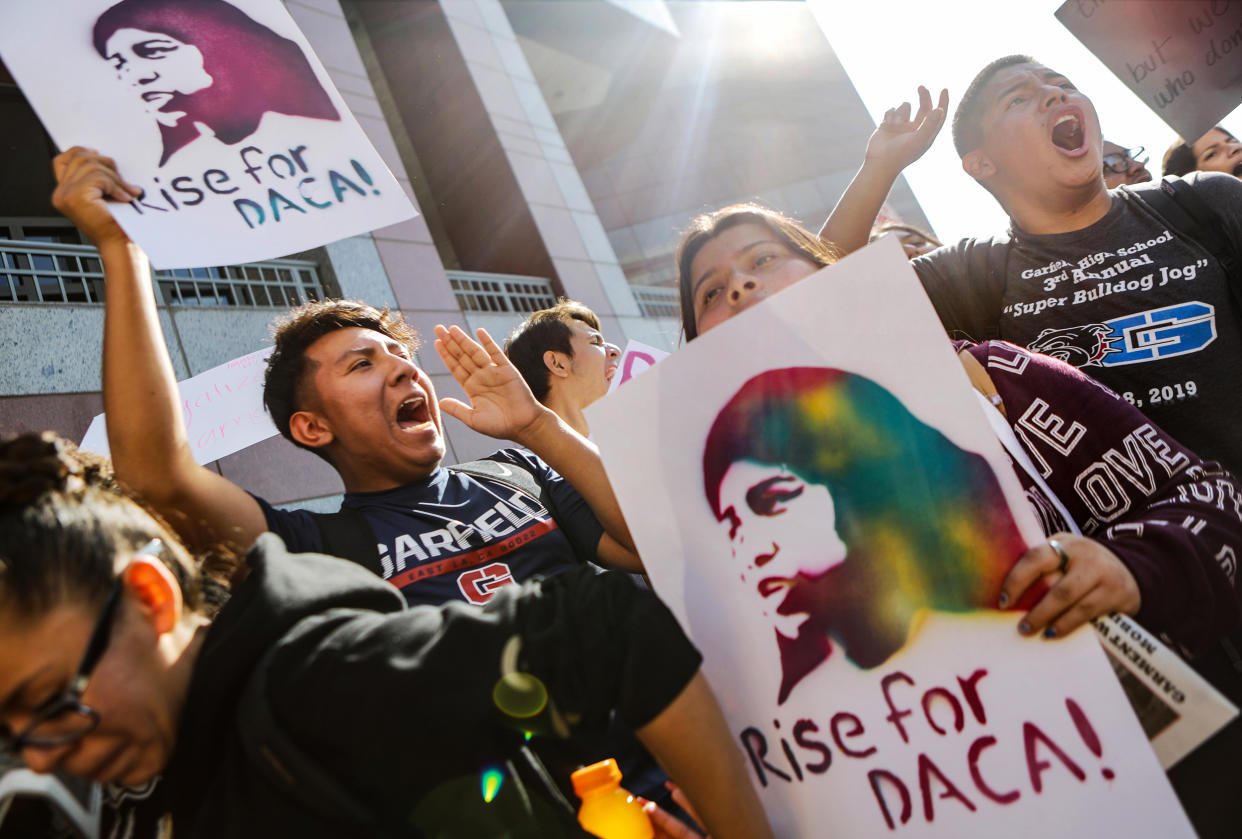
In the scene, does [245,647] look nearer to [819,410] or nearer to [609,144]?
[819,410]

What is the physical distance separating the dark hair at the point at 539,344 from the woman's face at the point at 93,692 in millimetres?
2204

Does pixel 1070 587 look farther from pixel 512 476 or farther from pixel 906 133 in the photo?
pixel 906 133

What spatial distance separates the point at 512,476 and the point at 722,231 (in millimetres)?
802

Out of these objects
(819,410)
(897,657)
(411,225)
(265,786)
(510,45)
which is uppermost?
(510,45)

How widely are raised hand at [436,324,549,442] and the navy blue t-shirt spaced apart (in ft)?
0.75

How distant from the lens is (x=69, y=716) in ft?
2.75

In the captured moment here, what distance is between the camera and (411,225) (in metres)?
6.99

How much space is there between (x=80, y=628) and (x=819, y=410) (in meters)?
0.95

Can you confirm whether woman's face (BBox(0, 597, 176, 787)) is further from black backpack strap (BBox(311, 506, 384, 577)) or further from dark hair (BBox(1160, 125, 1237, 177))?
dark hair (BBox(1160, 125, 1237, 177))

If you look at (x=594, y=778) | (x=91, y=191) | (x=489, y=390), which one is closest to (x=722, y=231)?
(x=489, y=390)

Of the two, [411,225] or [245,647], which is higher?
[411,225]

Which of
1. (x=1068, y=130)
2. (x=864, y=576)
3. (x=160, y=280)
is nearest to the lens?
(x=864, y=576)

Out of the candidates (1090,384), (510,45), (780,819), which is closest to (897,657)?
(780,819)

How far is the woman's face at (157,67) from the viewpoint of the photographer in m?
1.64
